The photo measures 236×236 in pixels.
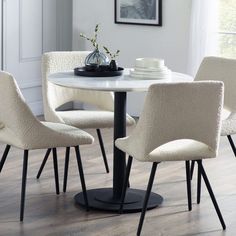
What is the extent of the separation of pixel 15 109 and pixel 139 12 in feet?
10.4

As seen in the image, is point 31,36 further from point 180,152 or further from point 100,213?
point 180,152

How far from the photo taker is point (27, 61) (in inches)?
279

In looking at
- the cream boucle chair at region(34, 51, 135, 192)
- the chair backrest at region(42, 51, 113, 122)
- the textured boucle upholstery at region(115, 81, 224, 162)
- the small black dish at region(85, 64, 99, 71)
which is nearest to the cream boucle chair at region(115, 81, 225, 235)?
the textured boucle upholstery at region(115, 81, 224, 162)

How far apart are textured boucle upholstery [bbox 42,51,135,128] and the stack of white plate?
1.36 feet

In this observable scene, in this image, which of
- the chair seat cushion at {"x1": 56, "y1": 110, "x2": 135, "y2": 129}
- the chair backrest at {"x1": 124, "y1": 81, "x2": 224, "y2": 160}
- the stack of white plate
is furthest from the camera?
the chair seat cushion at {"x1": 56, "y1": 110, "x2": 135, "y2": 129}

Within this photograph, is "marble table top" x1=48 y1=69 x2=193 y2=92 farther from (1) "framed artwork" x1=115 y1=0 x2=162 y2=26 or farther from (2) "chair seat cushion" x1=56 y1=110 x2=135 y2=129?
(1) "framed artwork" x1=115 y1=0 x2=162 y2=26

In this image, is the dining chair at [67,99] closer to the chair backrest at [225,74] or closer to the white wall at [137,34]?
the chair backrest at [225,74]

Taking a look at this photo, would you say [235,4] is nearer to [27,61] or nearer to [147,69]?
[27,61]

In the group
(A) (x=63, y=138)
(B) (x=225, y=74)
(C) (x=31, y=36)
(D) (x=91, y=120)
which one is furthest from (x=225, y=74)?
(C) (x=31, y=36)

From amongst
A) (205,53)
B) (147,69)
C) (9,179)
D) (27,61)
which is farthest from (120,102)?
(27,61)

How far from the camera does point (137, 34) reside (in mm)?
7070

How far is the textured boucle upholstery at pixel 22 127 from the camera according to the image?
4017 millimetres

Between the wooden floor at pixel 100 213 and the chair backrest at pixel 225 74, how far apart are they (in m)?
0.54

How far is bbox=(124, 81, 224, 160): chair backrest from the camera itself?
371 cm
